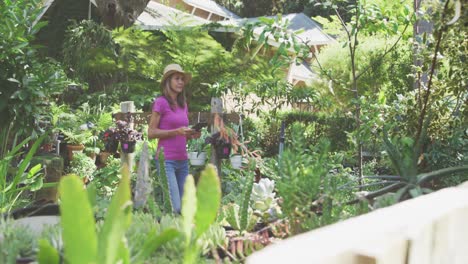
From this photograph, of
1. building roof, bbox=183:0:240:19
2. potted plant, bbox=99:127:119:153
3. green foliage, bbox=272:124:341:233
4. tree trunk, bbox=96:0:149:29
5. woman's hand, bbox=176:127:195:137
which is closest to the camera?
green foliage, bbox=272:124:341:233

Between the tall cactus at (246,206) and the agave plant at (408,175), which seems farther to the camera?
the agave plant at (408,175)

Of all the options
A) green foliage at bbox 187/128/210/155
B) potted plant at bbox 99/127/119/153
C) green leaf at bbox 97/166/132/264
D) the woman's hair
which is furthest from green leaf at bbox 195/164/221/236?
green foliage at bbox 187/128/210/155

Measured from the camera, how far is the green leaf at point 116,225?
1185 mm

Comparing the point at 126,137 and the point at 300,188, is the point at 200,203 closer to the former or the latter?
the point at 300,188

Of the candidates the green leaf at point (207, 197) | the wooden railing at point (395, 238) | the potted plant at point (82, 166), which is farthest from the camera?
the potted plant at point (82, 166)

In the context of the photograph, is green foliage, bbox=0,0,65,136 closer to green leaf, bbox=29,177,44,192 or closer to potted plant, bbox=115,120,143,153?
green leaf, bbox=29,177,44,192

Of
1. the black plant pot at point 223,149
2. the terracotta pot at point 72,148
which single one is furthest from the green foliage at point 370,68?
the black plant pot at point 223,149

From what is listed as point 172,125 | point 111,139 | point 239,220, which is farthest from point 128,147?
point 239,220

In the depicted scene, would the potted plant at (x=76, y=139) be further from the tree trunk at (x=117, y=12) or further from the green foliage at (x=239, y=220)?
the green foliage at (x=239, y=220)

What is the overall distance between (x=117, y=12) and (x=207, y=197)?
1617cm

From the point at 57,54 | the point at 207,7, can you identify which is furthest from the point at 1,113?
the point at 207,7

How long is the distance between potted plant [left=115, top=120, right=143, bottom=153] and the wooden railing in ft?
→ 19.0

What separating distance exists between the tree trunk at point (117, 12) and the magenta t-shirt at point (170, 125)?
1185 centimetres

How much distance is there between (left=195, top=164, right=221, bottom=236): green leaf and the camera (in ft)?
4.33
